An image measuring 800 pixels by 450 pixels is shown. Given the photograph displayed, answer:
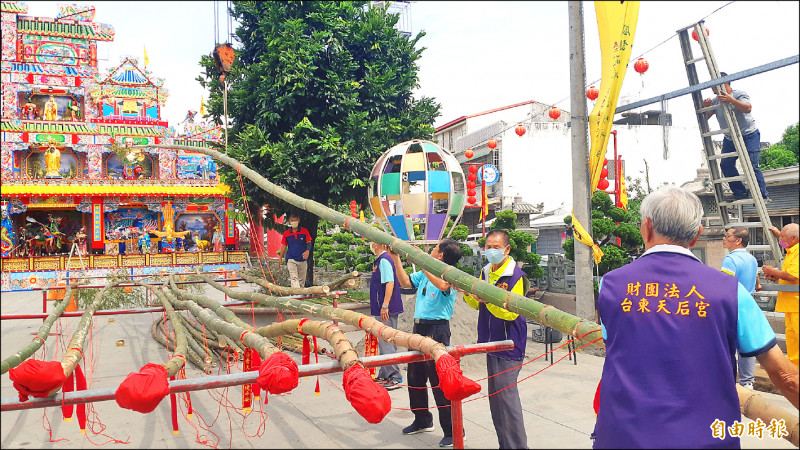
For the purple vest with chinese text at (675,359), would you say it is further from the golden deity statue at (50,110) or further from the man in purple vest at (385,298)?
the golden deity statue at (50,110)

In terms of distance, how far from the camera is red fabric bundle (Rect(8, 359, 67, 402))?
2614mm

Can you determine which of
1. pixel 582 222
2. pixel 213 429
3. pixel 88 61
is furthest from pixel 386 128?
pixel 88 61

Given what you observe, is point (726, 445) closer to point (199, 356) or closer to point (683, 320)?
point (683, 320)

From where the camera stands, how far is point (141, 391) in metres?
2.61

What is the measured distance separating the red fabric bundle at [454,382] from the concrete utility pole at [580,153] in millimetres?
4829

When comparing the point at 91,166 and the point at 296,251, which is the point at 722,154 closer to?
the point at 296,251

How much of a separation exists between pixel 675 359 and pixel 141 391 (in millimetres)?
2394

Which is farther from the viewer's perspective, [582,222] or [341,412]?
[582,222]

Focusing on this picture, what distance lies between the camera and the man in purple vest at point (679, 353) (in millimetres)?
1905

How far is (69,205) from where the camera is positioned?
2264cm

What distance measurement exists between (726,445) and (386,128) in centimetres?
1131

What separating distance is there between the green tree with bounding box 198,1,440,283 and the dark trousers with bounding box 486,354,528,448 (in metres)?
8.61

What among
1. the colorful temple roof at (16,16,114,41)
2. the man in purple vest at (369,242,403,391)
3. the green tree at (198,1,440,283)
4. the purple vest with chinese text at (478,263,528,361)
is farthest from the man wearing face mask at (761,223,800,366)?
the colorful temple roof at (16,16,114,41)

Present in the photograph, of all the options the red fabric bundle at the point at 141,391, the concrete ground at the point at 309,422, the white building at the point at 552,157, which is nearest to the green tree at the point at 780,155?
the white building at the point at 552,157
